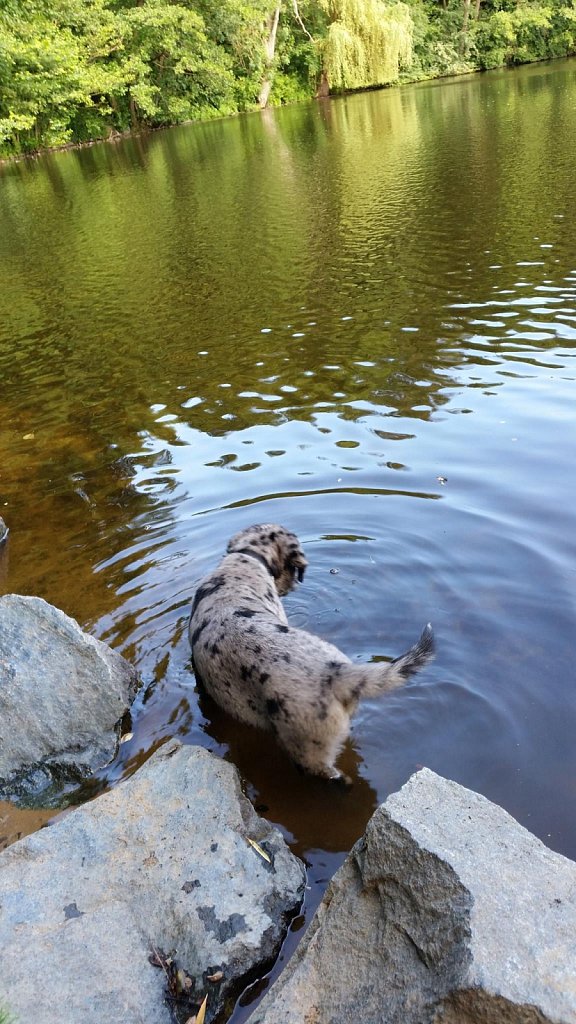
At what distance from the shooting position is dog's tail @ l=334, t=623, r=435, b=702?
3.78 m

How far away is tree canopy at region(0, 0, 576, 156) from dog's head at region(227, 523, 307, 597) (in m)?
41.9

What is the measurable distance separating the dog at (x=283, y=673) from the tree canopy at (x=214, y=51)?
43.0m

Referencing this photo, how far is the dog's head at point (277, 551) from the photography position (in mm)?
5676

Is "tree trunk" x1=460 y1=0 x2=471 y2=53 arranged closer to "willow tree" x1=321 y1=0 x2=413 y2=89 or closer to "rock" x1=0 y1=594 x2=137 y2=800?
"willow tree" x1=321 y1=0 x2=413 y2=89

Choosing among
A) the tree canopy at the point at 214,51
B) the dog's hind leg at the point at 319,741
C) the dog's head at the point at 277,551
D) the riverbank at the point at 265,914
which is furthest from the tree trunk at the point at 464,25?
the riverbank at the point at 265,914

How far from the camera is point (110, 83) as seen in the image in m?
45.5

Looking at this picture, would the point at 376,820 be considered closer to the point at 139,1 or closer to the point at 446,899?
the point at 446,899

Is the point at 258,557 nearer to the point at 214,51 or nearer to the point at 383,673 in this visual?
the point at 383,673

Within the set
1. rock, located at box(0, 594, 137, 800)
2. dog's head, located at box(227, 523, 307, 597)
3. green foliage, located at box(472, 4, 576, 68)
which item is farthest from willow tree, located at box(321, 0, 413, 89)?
rock, located at box(0, 594, 137, 800)

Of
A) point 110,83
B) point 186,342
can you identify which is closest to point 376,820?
point 186,342

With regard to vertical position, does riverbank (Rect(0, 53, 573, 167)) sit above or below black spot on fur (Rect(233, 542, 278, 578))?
above

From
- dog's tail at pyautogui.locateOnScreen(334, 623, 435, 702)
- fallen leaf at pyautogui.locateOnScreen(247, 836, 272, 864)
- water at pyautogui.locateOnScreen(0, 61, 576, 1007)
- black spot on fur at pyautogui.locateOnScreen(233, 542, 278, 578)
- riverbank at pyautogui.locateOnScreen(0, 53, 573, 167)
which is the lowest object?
water at pyautogui.locateOnScreen(0, 61, 576, 1007)

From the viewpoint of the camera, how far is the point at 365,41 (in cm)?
4744

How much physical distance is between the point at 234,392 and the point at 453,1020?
8.50m
